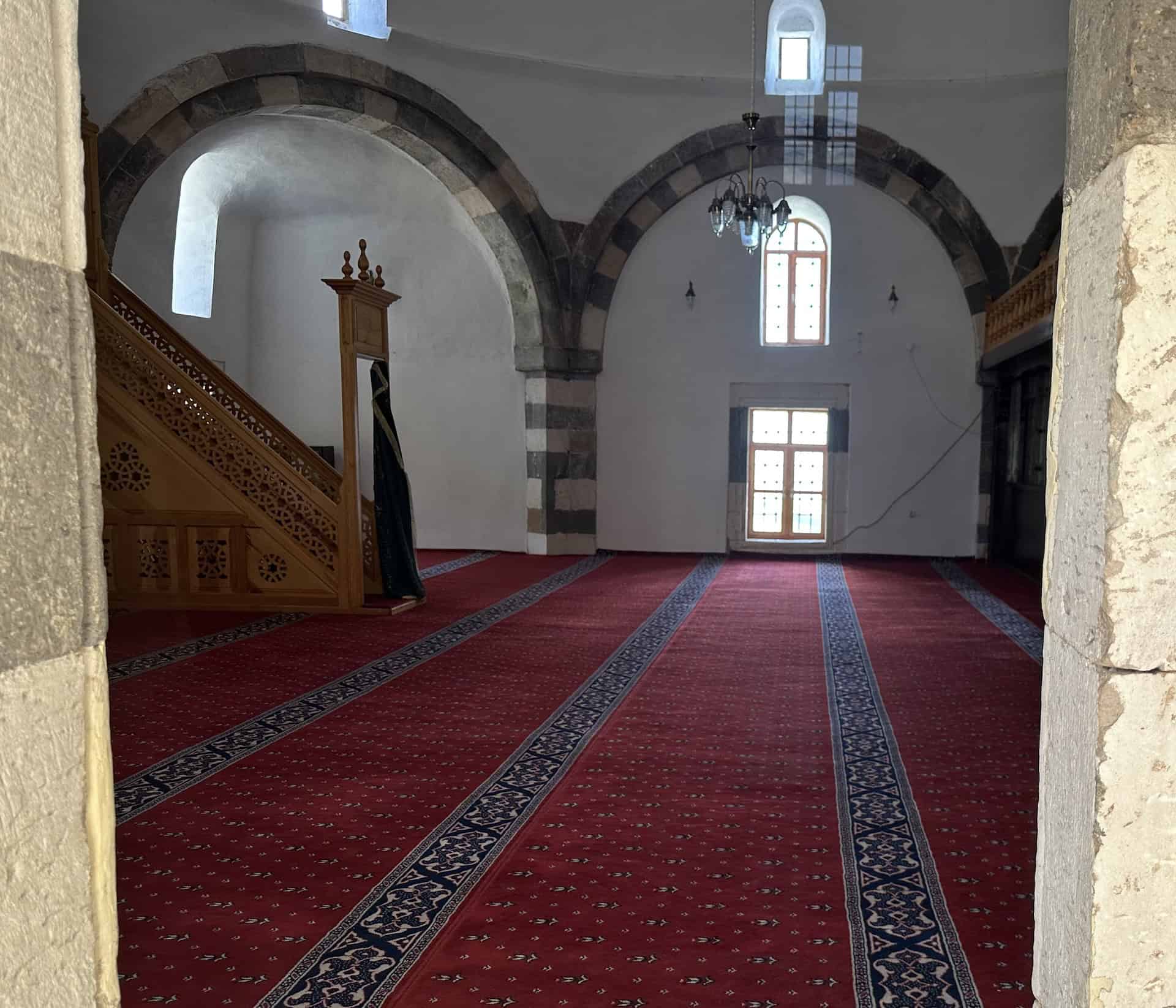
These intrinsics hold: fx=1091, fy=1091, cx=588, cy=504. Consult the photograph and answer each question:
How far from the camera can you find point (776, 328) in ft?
33.3

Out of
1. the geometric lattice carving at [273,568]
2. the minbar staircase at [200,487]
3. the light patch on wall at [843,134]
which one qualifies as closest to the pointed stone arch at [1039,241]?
the light patch on wall at [843,134]

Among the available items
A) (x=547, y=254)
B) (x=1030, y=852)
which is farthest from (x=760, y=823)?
(x=547, y=254)

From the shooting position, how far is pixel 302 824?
3.01 m

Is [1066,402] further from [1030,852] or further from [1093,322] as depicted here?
[1030,852]

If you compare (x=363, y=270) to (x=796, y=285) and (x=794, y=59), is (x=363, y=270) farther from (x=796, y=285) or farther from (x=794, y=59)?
(x=794, y=59)

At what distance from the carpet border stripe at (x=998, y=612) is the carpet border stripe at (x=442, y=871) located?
6.85ft

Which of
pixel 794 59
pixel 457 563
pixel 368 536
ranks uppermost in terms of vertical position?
pixel 794 59

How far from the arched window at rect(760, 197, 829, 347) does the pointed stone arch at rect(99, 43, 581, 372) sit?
1875mm

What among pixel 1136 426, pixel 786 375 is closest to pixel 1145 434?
pixel 1136 426

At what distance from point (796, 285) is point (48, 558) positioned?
9.55 metres

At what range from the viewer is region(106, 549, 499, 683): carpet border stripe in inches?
191

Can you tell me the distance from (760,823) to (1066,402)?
1806mm

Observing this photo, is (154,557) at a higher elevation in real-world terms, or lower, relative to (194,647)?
higher

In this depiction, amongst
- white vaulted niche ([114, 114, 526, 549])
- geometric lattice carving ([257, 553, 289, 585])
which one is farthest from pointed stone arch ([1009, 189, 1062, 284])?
geometric lattice carving ([257, 553, 289, 585])
